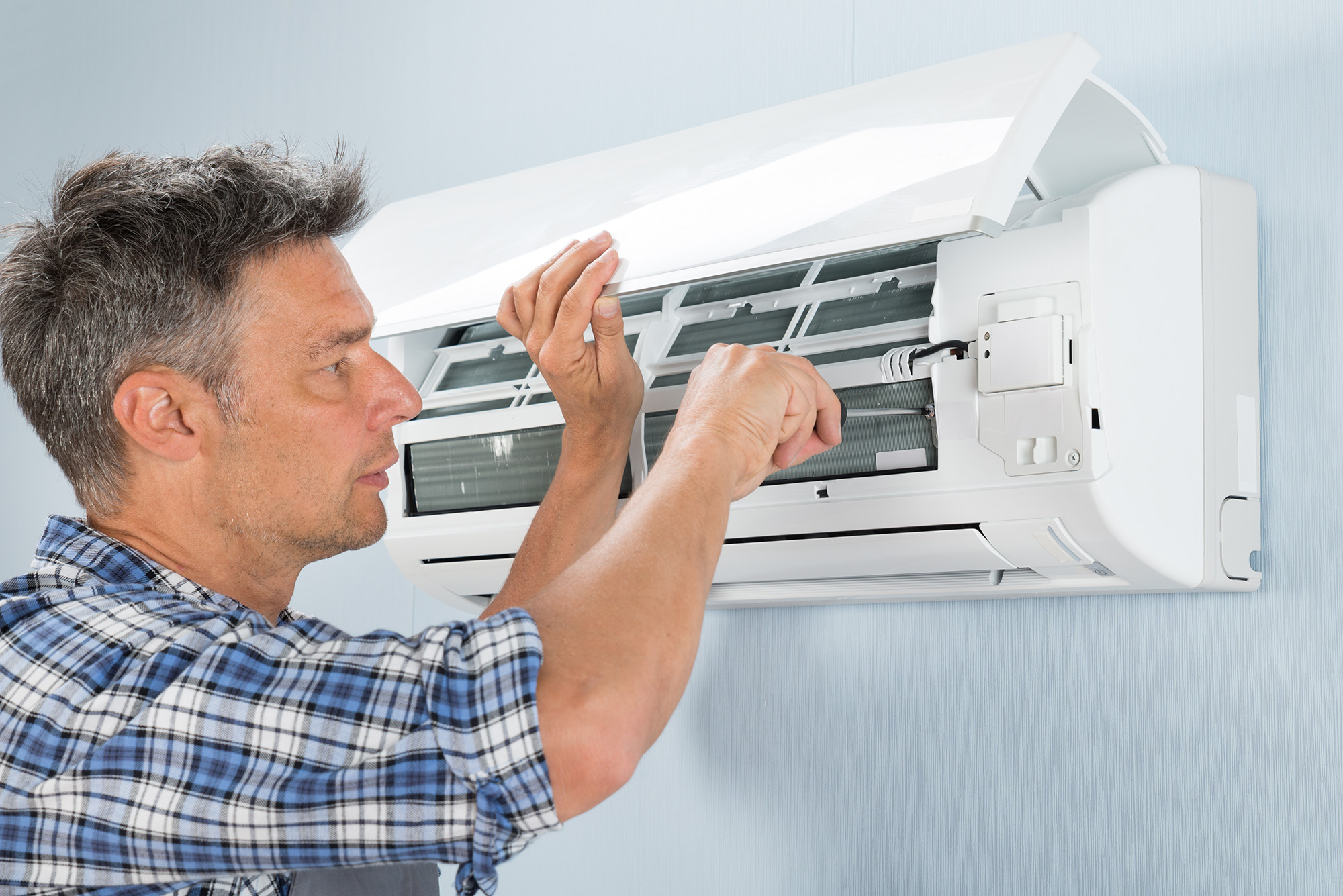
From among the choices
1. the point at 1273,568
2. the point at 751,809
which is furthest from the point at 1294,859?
the point at 751,809

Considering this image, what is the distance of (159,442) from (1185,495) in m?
0.88

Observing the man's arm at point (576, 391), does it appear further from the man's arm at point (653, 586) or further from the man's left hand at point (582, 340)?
the man's arm at point (653, 586)

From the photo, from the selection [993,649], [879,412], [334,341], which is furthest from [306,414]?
[993,649]

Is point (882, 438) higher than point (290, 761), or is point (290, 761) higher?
point (882, 438)

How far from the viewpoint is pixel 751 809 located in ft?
4.63

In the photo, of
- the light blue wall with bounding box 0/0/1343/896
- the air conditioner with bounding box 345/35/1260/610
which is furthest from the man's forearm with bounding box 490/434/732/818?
the light blue wall with bounding box 0/0/1343/896

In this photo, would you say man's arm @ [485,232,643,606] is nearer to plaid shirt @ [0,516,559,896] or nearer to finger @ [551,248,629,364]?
finger @ [551,248,629,364]

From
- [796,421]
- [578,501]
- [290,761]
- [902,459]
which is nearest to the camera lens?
[290,761]

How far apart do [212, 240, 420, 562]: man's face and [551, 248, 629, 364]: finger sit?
0.54 ft

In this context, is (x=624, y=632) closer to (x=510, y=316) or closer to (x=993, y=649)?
(x=510, y=316)

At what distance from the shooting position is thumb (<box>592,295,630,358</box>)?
3.52ft

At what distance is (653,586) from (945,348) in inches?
16.7

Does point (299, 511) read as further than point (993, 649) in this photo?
No

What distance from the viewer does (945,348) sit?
1064 mm
